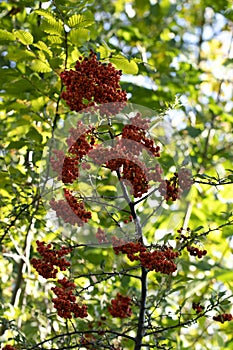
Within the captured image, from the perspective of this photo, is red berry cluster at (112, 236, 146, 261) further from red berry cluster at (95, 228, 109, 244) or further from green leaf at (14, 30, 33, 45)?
green leaf at (14, 30, 33, 45)

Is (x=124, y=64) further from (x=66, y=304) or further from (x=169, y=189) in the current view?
(x=66, y=304)

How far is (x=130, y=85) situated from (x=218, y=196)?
691mm

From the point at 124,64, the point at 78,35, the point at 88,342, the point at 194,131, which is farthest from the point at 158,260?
the point at 194,131

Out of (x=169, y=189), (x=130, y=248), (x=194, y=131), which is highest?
(x=194, y=131)

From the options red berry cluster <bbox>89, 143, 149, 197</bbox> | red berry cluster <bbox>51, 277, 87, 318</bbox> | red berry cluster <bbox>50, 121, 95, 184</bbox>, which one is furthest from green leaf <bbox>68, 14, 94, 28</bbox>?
red berry cluster <bbox>51, 277, 87, 318</bbox>

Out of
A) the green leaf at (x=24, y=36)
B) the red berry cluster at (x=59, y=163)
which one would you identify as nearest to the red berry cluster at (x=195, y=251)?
the red berry cluster at (x=59, y=163)

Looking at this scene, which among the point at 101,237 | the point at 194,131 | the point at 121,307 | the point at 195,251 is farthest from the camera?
the point at 194,131

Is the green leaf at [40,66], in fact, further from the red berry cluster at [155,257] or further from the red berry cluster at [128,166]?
the red berry cluster at [155,257]

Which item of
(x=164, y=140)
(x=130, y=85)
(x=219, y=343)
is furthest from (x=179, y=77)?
(x=219, y=343)

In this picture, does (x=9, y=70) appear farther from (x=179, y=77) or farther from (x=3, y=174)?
(x=179, y=77)

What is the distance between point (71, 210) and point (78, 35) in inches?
22.1

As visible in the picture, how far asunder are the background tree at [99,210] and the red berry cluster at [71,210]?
0.09 m

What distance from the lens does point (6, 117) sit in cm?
282

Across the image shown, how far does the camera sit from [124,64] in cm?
176
